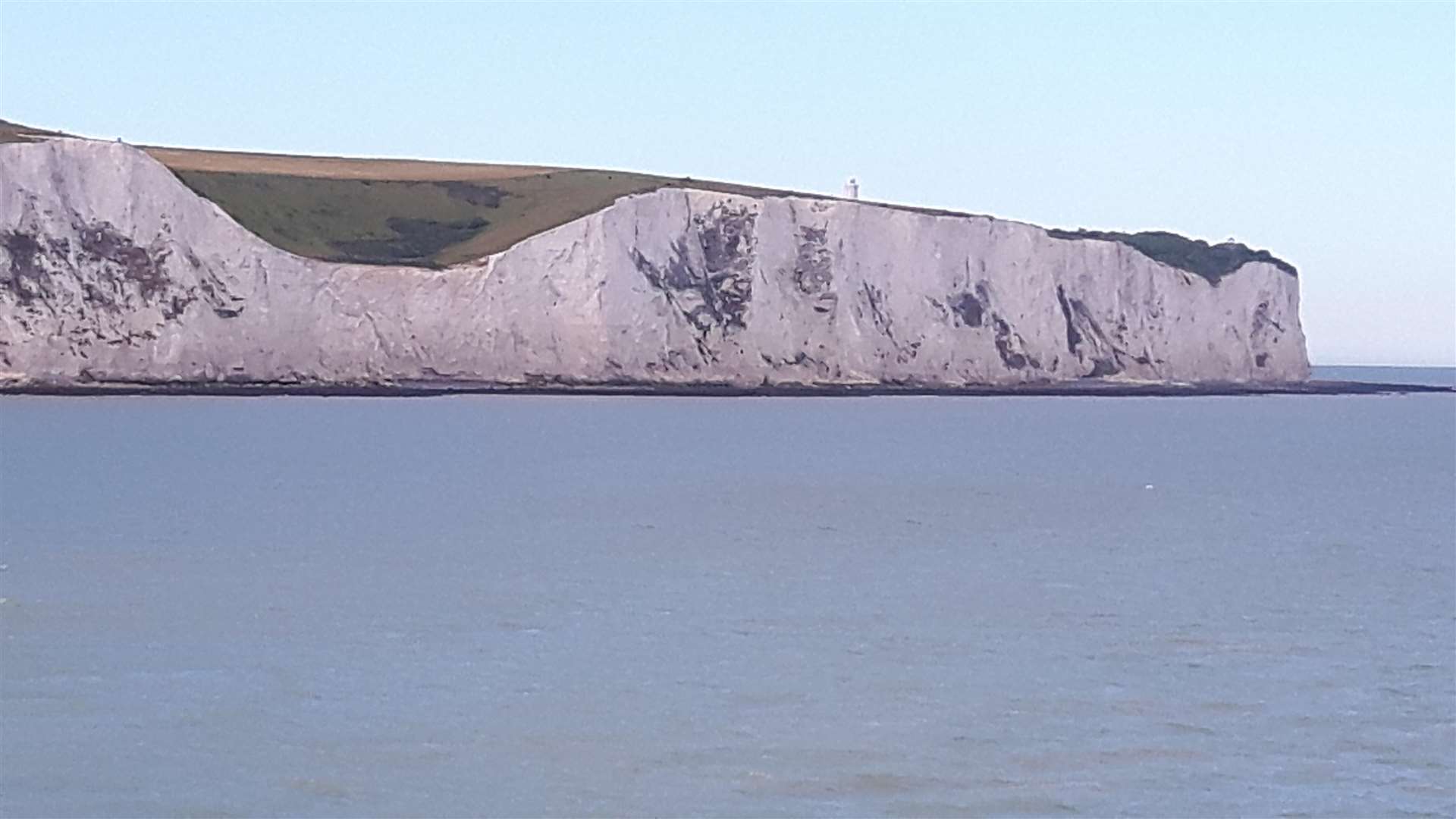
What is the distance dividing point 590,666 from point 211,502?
540 inches

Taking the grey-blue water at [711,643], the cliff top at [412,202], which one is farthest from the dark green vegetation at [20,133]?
the grey-blue water at [711,643]

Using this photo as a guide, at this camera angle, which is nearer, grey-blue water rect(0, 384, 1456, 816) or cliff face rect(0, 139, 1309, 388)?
grey-blue water rect(0, 384, 1456, 816)

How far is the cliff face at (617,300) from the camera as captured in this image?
4906 cm

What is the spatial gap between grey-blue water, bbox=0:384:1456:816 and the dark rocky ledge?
58.2 feet

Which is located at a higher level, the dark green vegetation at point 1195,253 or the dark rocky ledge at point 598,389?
the dark green vegetation at point 1195,253

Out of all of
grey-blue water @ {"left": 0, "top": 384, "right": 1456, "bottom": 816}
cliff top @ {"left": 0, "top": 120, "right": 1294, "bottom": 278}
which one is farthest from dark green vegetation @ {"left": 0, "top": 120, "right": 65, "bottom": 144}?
grey-blue water @ {"left": 0, "top": 384, "right": 1456, "bottom": 816}

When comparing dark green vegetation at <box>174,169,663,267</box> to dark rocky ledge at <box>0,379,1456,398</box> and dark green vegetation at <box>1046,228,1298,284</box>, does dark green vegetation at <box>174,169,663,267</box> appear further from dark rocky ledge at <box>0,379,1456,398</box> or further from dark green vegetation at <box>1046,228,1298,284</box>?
dark green vegetation at <box>1046,228,1298,284</box>

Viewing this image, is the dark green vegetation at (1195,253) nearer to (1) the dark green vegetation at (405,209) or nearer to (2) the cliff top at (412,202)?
(2) the cliff top at (412,202)

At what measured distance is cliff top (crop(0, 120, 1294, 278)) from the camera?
5675 cm

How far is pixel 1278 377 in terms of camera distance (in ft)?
244

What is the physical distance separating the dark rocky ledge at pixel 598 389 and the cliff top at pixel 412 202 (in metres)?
3.56

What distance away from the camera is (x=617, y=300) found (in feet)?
185

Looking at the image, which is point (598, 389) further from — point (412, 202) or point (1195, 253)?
point (1195, 253)

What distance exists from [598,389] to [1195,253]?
26208mm
